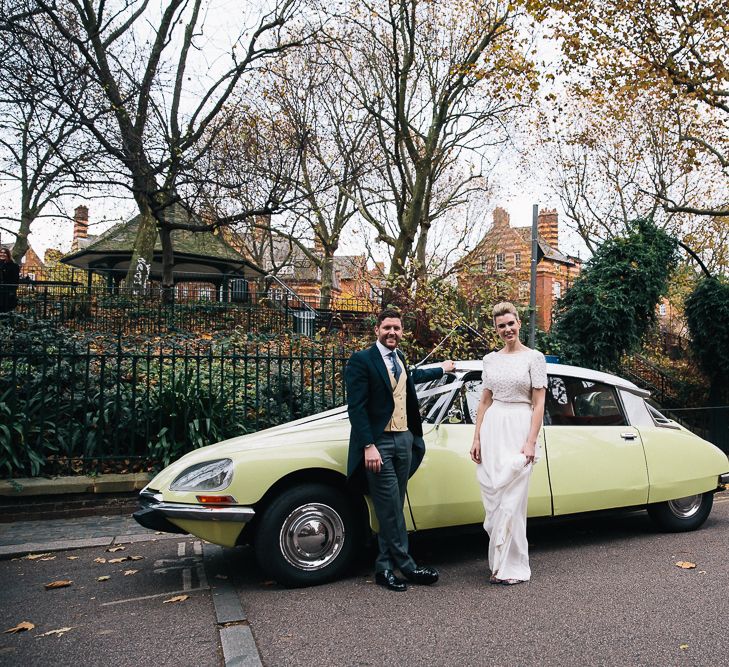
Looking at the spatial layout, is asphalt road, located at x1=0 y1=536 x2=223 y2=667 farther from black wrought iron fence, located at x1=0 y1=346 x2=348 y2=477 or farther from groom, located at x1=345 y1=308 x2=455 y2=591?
black wrought iron fence, located at x1=0 y1=346 x2=348 y2=477

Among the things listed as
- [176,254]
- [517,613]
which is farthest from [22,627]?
[176,254]

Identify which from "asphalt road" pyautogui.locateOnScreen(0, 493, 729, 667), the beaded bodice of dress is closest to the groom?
"asphalt road" pyautogui.locateOnScreen(0, 493, 729, 667)

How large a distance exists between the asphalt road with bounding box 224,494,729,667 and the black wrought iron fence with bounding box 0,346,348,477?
262cm

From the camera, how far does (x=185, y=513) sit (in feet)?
15.0

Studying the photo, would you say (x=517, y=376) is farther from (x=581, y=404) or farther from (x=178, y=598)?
(x=178, y=598)

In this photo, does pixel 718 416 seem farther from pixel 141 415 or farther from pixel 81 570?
pixel 81 570

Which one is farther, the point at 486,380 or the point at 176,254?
the point at 176,254

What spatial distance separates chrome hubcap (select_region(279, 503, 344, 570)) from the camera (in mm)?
4719

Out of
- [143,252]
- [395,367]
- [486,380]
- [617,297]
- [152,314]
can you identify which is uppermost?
[143,252]

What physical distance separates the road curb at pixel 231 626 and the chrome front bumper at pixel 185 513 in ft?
1.73

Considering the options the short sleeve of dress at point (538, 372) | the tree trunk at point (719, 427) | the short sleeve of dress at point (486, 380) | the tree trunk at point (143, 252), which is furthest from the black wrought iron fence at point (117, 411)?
the tree trunk at point (143, 252)

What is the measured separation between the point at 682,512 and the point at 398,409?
3372 mm

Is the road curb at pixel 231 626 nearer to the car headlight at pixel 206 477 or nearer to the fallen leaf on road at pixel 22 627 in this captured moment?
the car headlight at pixel 206 477

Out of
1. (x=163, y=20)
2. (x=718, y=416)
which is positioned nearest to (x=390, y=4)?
(x=163, y=20)
